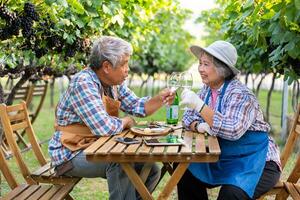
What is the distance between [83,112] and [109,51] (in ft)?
1.65

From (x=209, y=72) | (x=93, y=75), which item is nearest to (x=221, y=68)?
(x=209, y=72)

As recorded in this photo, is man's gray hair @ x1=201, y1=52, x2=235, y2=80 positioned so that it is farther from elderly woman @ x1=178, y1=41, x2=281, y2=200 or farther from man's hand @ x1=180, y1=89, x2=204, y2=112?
man's hand @ x1=180, y1=89, x2=204, y2=112

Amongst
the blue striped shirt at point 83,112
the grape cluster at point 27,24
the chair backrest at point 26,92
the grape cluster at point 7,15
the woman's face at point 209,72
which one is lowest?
the chair backrest at point 26,92

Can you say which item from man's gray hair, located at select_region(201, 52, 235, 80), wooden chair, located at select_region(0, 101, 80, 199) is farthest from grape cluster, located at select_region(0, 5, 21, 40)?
man's gray hair, located at select_region(201, 52, 235, 80)

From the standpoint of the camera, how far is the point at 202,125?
146 inches

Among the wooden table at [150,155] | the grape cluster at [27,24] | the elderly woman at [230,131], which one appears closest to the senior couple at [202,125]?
the elderly woman at [230,131]

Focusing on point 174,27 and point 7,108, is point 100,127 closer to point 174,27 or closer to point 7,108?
point 7,108

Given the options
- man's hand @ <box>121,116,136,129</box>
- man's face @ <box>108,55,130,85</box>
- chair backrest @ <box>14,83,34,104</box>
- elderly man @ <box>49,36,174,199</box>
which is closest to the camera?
elderly man @ <box>49,36,174,199</box>

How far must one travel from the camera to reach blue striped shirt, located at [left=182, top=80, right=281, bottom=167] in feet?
11.2

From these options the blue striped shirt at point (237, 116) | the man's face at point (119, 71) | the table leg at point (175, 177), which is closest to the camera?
the table leg at point (175, 177)

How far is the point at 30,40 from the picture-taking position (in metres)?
4.42

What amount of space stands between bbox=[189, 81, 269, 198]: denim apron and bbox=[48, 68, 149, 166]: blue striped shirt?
29.8 inches

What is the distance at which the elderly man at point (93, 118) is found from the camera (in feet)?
11.5

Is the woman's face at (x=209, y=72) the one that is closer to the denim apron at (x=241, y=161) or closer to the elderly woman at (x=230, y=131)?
the elderly woman at (x=230, y=131)
